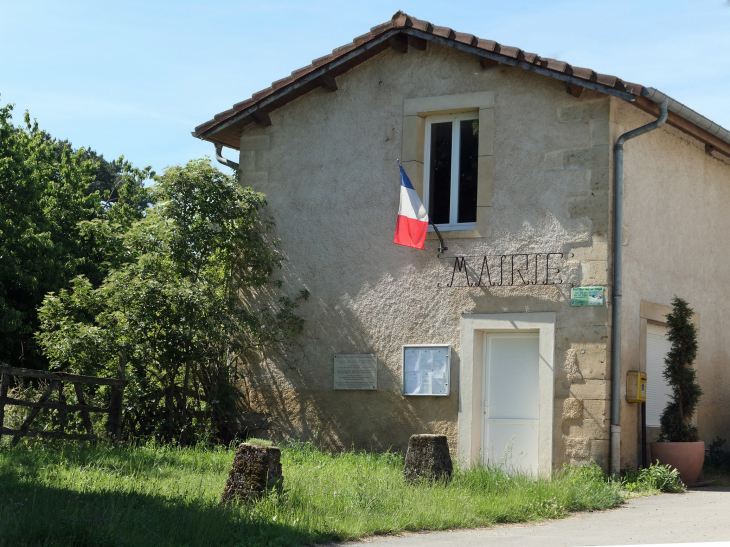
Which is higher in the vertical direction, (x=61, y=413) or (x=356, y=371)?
(x=356, y=371)

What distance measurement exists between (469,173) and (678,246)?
316cm

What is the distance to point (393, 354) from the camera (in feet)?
36.4

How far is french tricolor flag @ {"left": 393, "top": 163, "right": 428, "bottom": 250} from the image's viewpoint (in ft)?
34.8

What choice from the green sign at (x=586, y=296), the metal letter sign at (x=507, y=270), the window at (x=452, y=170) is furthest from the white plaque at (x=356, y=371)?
the green sign at (x=586, y=296)

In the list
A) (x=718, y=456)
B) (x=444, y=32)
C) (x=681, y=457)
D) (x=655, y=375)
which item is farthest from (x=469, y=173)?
(x=718, y=456)

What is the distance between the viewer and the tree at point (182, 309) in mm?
10836

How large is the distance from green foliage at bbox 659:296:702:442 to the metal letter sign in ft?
6.32

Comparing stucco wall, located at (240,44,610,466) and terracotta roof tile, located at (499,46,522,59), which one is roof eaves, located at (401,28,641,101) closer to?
terracotta roof tile, located at (499,46,522,59)

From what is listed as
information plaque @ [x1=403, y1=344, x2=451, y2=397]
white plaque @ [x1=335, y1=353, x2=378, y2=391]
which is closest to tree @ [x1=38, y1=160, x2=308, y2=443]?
white plaque @ [x1=335, y1=353, x2=378, y2=391]

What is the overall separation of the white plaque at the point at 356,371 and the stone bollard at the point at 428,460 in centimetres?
253

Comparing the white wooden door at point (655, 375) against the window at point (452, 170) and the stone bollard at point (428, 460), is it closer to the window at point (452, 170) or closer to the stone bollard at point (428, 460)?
the window at point (452, 170)

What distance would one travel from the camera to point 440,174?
1139 centimetres

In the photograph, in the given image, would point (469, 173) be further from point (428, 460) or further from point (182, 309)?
point (428, 460)

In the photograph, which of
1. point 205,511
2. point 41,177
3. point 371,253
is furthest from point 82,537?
point 41,177
